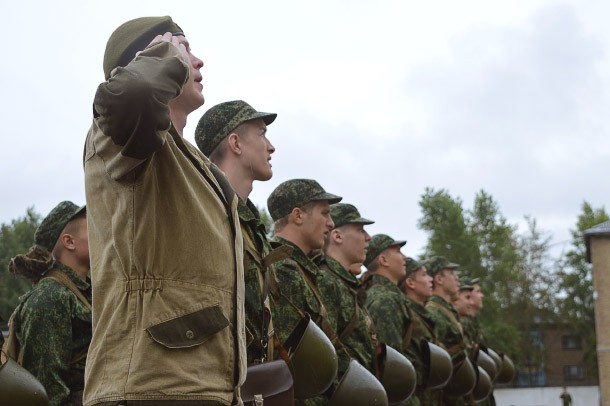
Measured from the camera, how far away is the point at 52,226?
600 cm

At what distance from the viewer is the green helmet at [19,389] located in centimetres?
467

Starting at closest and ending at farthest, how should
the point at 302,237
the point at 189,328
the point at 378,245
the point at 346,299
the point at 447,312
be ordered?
the point at 189,328 < the point at 302,237 < the point at 346,299 < the point at 378,245 < the point at 447,312

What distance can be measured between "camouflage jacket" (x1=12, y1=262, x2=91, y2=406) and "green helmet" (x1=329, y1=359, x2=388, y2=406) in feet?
5.61

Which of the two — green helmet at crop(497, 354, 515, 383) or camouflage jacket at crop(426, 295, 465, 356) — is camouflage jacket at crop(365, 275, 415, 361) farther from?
green helmet at crop(497, 354, 515, 383)

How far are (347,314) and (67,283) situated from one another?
2371 mm

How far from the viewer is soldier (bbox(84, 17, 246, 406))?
2908mm

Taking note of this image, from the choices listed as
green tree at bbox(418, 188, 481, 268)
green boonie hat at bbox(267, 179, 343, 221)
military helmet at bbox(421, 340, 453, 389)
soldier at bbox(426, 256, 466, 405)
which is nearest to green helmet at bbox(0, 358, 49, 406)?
green boonie hat at bbox(267, 179, 343, 221)

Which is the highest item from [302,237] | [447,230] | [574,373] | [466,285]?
[447,230]

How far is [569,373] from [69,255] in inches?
2648

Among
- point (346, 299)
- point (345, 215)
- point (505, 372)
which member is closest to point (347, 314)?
point (346, 299)

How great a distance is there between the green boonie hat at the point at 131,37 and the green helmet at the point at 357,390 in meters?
3.31

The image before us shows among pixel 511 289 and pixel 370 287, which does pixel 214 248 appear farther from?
pixel 511 289

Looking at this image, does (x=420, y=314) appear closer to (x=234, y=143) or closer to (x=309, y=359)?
(x=309, y=359)

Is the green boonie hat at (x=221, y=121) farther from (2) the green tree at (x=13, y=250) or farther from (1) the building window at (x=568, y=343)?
(1) the building window at (x=568, y=343)
